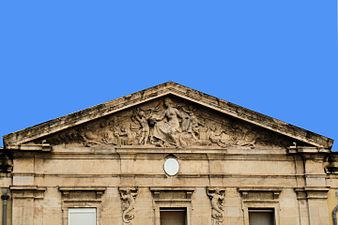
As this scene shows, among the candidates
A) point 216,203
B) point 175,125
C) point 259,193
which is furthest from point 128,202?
point 259,193

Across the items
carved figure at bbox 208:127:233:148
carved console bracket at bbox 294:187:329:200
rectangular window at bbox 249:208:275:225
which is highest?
carved figure at bbox 208:127:233:148

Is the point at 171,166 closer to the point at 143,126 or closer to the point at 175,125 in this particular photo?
the point at 175,125

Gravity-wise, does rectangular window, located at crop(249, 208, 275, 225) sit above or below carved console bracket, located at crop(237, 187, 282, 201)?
below

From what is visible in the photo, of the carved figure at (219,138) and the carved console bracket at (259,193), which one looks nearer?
the carved console bracket at (259,193)

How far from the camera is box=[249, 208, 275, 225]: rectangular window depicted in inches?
1151

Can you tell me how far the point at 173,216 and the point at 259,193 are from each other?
125 inches

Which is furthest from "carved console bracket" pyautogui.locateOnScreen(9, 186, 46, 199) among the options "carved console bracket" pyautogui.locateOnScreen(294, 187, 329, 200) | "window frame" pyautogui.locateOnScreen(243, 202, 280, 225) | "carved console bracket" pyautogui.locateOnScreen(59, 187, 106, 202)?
"carved console bracket" pyautogui.locateOnScreen(294, 187, 329, 200)

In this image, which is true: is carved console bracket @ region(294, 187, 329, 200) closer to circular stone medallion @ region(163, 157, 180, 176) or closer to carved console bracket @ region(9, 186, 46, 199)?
circular stone medallion @ region(163, 157, 180, 176)

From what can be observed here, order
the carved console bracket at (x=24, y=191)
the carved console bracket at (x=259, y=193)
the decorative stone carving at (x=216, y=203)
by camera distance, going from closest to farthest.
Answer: the carved console bracket at (x=24, y=191) → the decorative stone carving at (x=216, y=203) → the carved console bracket at (x=259, y=193)

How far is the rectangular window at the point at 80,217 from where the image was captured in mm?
28078

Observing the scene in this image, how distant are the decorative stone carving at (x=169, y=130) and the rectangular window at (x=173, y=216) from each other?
2341 mm

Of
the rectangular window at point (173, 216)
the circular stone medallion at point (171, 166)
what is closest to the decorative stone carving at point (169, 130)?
the circular stone medallion at point (171, 166)

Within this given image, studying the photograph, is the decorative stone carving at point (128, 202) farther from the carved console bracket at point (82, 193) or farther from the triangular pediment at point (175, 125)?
the triangular pediment at point (175, 125)

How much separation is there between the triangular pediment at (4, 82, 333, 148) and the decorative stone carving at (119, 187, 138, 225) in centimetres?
176
